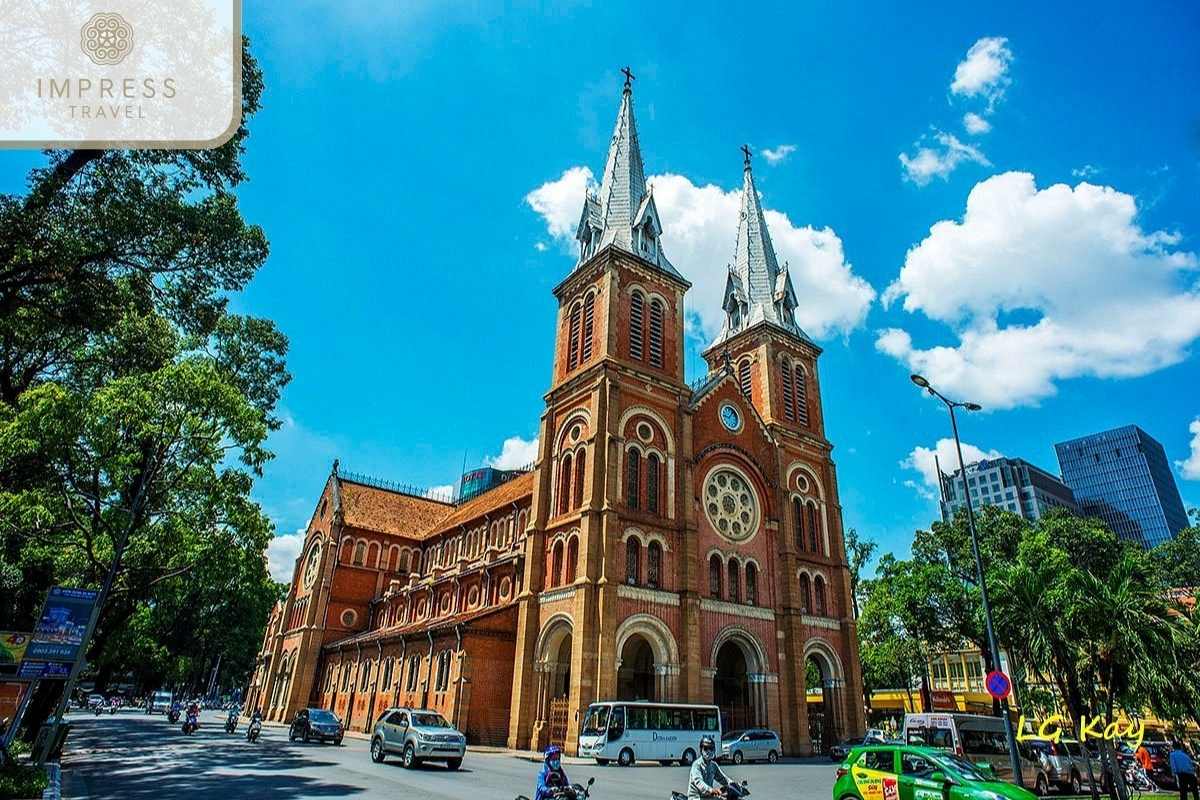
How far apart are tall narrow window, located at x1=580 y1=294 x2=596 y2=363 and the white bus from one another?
1693cm

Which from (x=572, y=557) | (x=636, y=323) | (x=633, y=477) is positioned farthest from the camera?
(x=636, y=323)

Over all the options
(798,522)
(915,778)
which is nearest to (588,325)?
(798,522)

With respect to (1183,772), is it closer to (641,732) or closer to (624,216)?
(641,732)

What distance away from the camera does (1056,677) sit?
54.4 feet

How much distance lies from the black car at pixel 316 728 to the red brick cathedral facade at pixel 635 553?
4.76 metres

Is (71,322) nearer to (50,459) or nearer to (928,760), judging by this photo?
(50,459)

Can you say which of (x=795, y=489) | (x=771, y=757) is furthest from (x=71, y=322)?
(x=795, y=489)

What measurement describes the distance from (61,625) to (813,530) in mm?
33769

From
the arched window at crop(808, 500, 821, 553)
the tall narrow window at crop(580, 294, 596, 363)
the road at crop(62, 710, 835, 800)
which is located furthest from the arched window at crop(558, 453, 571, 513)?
the arched window at crop(808, 500, 821, 553)

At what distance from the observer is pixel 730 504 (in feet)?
115

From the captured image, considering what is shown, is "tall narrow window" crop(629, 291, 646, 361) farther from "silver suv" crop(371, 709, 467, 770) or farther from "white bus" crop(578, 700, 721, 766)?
"silver suv" crop(371, 709, 467, 770)

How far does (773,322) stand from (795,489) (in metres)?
10.8

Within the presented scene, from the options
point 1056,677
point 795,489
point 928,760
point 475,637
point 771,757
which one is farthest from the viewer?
point 795,489

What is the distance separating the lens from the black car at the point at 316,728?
27891 millimetres
